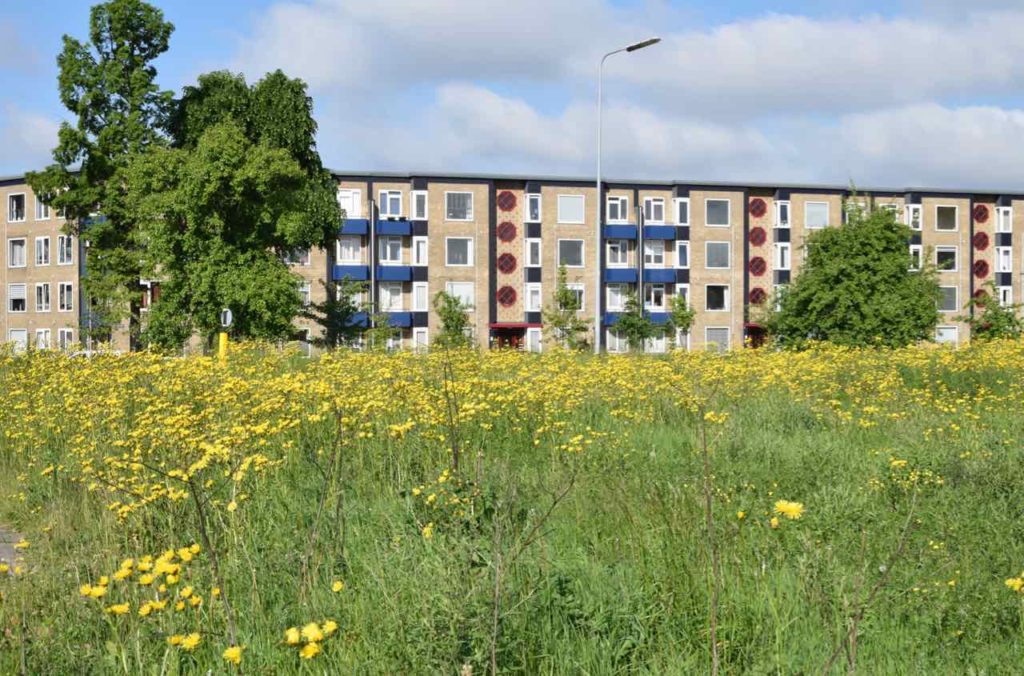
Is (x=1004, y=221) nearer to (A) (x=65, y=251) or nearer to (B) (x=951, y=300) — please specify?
(B) (x=951, y=300)

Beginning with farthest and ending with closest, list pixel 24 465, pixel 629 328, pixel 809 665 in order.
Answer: pixel 629 328 → pixel 24 465 → pixel 809 665

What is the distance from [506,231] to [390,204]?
713 centimetres

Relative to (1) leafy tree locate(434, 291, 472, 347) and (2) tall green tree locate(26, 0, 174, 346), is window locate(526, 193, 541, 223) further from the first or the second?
(2) tall green tree locate(26, 0, 174, 346)

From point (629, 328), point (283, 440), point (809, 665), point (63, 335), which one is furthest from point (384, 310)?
point (809, 665)

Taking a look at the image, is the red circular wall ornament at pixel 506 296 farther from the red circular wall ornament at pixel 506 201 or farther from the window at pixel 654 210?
the window at pixel 654 210

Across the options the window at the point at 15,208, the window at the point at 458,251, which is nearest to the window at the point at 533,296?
the window at the point at 458,251

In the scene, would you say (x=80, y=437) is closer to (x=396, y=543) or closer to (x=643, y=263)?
(x=396, y=543)

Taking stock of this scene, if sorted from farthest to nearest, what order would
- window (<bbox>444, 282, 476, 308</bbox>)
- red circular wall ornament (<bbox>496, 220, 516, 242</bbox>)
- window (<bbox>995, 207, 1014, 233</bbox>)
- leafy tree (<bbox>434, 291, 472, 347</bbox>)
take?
window (<bbox>995, 207, 1014, 233</bbox>)
red circular wall ornament (<bbox>496, 220, 516, 242</bbox>)
window (<bbox>444, 282, 476, 308</bbox>)
leafy tree (<bbox>434, 291, 472, 347</bbox>)

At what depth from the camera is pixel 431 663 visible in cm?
332

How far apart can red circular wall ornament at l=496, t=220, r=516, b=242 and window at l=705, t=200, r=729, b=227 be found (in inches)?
492

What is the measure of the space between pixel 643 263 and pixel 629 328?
10825 millimetres

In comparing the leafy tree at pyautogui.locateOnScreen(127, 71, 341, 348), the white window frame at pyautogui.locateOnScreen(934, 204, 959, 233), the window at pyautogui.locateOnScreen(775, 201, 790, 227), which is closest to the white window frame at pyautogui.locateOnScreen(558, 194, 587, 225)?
the window at pyautogui.locateOnScreen(775, 201, 790, 227)

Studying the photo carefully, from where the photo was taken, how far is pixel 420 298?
5612 centimetres

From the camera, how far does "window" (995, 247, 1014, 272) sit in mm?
62719
